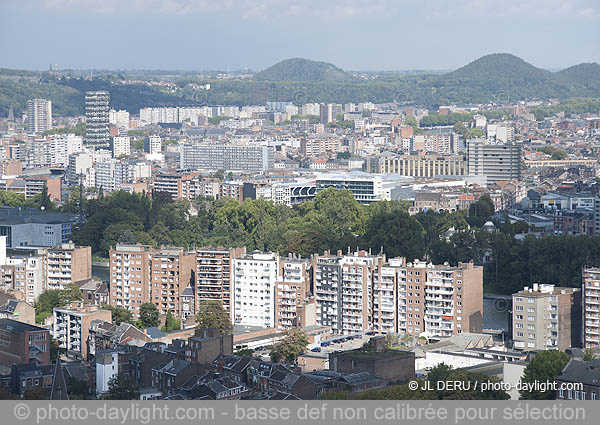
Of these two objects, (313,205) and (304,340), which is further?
(313,205)

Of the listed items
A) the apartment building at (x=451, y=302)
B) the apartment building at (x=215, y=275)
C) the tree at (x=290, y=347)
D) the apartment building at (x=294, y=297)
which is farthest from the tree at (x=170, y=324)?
the apartment building at (x=451, y=302)

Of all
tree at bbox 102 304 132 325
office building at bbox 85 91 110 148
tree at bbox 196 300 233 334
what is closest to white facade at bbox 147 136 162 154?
office building at bbox 85 91 110 148

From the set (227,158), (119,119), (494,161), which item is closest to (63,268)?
(494,161)

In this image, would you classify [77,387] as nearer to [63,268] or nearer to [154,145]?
[63,268]

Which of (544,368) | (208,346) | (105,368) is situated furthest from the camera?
(208,346)

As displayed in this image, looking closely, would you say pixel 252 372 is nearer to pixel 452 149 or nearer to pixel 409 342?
pixel 409 342
